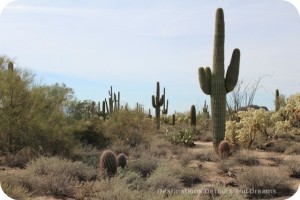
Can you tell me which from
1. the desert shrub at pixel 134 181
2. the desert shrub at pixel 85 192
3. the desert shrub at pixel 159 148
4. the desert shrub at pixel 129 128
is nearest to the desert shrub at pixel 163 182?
the desert shrub at pixel 134 181

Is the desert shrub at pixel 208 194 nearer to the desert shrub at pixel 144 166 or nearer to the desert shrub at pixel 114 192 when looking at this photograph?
the desert shrub at pixel 114 192

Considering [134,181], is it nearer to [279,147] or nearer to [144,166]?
[144,166]

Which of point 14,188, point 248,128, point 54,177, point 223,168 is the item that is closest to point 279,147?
point 248,128

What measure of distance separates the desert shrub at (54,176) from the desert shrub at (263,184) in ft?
12.4

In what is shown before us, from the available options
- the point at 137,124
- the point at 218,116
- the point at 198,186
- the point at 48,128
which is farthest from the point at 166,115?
the point at 198,186

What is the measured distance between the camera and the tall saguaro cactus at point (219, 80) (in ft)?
52.4

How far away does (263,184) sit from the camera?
34.3 feet

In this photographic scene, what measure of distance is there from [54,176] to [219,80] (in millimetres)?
7903

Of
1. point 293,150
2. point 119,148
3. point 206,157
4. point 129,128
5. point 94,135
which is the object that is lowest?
point 206,157

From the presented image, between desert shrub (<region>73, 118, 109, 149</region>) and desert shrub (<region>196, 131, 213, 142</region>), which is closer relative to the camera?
desert shrub (<region>73, 118, 109, 149</region>)

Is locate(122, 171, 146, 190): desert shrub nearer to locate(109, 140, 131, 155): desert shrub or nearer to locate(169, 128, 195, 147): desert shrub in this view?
locate(109, 140, 131, 155): desert shrub

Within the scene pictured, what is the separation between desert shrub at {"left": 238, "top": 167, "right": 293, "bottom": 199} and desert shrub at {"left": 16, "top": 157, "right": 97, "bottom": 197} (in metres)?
3.79

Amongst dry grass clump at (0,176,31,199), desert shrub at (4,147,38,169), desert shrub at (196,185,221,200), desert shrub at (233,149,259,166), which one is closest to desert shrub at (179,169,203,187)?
desert shrub at (233,149,259,166)

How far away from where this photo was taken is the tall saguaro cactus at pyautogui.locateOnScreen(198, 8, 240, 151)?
15977 millimetres
